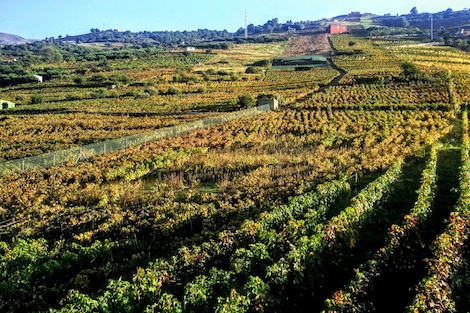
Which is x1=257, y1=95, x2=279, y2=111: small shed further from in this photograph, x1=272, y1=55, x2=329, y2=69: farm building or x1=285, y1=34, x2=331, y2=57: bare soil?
x1=285, y1=34, x2=331, y2=57: bare soil

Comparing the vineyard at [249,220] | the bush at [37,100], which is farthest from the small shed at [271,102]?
the bush at [37,100]

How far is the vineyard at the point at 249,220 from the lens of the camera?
10336 mm

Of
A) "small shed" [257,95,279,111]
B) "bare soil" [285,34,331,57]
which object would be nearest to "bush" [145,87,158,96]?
"small shed" [257,95,279,111]

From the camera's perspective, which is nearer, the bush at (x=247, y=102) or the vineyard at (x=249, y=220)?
the vineyard at (x=249, y=220)

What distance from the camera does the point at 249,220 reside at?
14070 mm

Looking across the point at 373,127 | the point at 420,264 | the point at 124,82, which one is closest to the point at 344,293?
the point at 420,264

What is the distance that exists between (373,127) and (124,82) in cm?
6888

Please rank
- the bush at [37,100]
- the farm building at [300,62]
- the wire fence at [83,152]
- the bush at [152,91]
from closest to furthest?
1. the wire fence at [83,152]
2. the bush at [37,100]
3. the bush at [152,91]
4. the farm building at [300,62]

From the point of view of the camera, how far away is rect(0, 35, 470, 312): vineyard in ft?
33.9

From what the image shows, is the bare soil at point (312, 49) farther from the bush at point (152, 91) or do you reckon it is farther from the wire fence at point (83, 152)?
the wire fence at point (83, 152)

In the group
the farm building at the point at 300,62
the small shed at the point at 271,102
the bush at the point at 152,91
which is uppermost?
the farm building at the point at 300,62

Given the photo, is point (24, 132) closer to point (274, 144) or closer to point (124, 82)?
point (274, 144)

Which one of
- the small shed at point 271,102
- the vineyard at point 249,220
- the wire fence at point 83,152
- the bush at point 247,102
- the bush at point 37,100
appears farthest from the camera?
the bush at point 37,100

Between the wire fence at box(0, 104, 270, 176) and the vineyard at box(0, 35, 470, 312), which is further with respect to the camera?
the wire fence at box(0, 104, 270, 176)
